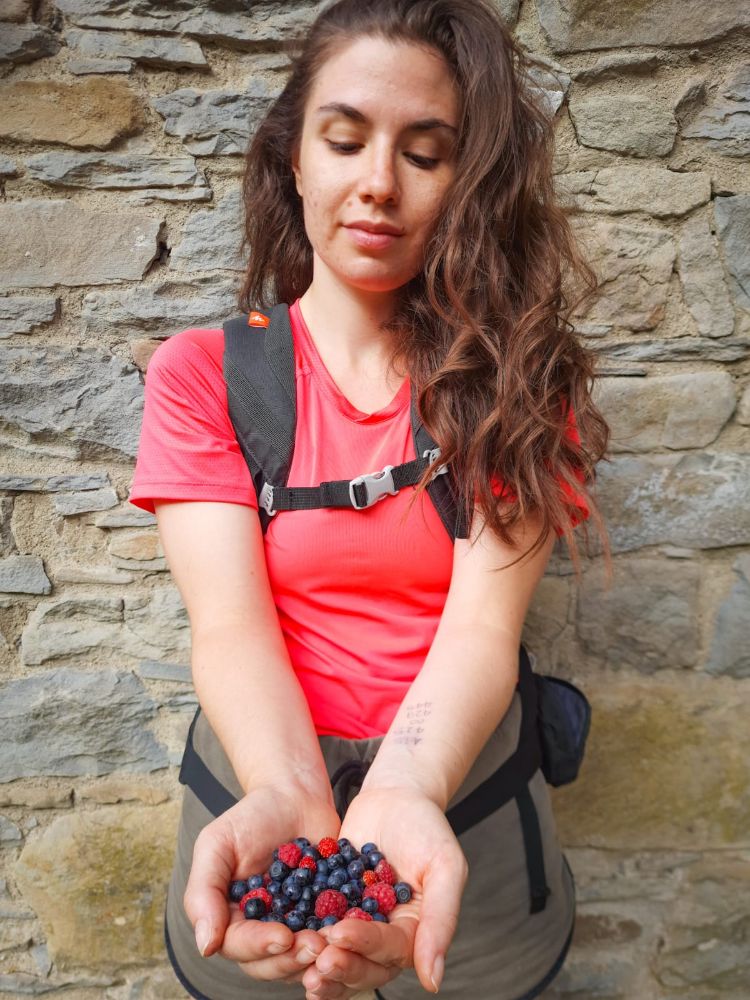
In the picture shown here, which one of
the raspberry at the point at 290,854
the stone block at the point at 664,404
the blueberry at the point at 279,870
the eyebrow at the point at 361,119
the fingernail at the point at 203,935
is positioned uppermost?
the eyebrow at the point at 361,119

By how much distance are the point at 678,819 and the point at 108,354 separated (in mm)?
1687

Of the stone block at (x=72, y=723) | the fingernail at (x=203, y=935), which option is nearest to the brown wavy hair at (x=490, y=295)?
the fingernail at (x=203, y=935)

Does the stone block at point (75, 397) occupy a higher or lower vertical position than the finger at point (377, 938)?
higher

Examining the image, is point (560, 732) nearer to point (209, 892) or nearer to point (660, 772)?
point (660, 772)

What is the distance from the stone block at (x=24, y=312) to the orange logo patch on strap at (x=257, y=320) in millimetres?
533

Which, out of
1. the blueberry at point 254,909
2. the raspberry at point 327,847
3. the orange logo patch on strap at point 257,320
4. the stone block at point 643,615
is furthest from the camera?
the stone block at point 643,615

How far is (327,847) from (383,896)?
115 mm

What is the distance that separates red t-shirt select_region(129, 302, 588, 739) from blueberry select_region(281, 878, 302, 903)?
0.35m

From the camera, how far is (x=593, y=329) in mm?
1788

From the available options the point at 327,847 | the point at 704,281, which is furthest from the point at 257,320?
the point at 704,281

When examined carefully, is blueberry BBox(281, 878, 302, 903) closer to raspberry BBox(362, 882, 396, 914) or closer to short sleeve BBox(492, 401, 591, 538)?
raspberry BBox(362, 882, 396, 914)

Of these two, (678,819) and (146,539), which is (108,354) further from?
(678,819)

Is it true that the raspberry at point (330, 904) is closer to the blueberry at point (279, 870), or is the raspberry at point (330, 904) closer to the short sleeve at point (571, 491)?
the blueberry at point (279, 870)

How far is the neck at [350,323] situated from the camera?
1.46 m
